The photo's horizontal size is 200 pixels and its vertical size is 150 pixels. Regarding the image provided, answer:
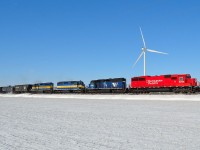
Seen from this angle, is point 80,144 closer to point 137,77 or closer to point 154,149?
point 154,149

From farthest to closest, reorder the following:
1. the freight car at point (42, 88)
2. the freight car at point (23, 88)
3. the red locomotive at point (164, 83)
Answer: the freight car at point (23, 88), the freight car at point (42, 88), the red locomotive at point (164, 83)

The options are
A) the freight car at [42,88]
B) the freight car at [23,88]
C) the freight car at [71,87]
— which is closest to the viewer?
the freight car at [71,87]

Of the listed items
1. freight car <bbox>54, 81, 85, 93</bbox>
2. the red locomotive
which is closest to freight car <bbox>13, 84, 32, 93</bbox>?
freight car <bbox>54, 81, 85, 93</bbox>

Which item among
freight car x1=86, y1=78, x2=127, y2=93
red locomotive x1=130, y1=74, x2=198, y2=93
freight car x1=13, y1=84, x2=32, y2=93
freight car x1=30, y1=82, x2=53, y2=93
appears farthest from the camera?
freight car x1=13, y1=84, x2=32, y2=93

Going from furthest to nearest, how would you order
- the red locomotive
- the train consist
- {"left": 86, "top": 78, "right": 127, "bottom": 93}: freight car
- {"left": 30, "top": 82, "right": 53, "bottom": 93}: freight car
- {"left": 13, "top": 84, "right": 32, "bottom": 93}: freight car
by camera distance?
{"left": 13, "top": 84, "right": 32, "bottom": 93}: freight car
{"left": 30, "top": 82, "right": 53, "bottom": 93}: freight car
{"left": 86, "top": 78, "right": 127, "bottom": 93}: freight car
the train consist
the red locomotive

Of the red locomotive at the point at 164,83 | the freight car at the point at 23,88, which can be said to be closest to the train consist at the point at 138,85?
the red locomotive at the point at 164,83

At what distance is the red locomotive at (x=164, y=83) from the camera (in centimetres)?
4622

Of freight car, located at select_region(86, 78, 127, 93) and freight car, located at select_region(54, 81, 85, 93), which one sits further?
freight car, located at select_region(54, 81, 85, 93)

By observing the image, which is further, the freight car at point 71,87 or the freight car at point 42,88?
the freight car at point 42,88

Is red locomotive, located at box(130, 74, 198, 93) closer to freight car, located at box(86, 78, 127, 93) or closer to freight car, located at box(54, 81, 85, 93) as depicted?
freight car, located at box(86, 78, 127, 93)

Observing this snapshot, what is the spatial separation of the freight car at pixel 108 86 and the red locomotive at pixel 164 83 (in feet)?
7.04

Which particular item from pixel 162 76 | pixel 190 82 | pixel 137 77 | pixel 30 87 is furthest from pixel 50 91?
pixel 190 82

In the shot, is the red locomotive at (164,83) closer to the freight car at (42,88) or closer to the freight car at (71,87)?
the freight car at (71,87)

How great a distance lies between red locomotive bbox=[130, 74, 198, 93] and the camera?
152 feet
